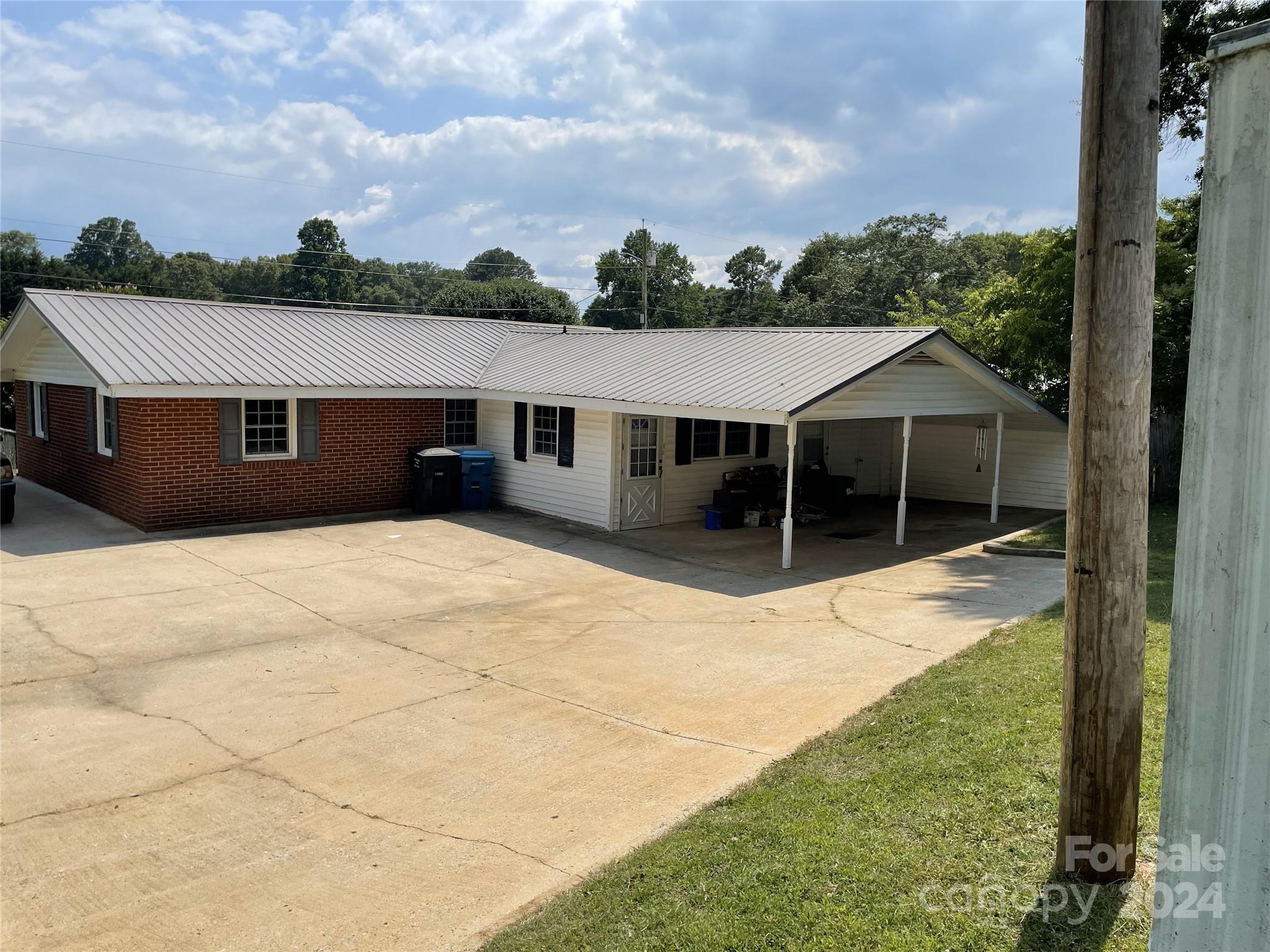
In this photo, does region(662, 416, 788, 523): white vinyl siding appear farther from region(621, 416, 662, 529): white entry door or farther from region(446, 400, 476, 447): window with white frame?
region(446, 400, 476, 447): window with white frame

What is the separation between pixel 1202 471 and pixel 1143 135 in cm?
172

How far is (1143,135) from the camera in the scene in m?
3.72

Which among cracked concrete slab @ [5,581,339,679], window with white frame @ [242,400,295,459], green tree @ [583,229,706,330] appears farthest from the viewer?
green tree @ [583,229,706,330]

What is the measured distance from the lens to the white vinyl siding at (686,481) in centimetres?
1692

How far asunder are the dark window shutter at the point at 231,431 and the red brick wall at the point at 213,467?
9 cm

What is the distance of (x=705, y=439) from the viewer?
1775 centimetres

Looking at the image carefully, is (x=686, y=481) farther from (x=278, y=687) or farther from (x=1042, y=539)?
(x=278, y=687)

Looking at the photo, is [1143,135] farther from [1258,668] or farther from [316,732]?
[316,732]

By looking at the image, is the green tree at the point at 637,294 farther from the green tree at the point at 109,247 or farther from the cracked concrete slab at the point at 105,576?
the cracked concrete slab at the point at 105,576

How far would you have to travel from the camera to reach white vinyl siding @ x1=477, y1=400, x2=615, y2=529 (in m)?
16.3

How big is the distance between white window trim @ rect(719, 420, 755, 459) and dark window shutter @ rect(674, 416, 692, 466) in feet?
2.81

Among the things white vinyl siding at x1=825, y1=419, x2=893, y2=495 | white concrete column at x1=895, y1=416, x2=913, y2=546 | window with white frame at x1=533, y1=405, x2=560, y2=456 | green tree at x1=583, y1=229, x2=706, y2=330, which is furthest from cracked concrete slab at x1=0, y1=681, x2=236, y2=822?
green tree at x1=583, y1=229, x2=706, y2=330

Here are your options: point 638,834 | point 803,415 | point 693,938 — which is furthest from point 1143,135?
point 803,415

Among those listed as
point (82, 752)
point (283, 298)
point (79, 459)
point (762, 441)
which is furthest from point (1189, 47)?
point (283, 298)
